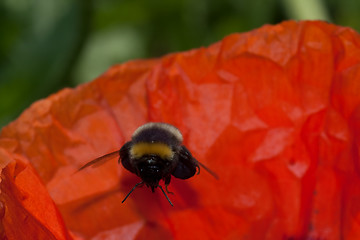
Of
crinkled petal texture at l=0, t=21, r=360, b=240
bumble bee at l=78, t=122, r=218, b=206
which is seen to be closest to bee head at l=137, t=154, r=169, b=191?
bumble bee at l=78, t=122, r=218, b=206

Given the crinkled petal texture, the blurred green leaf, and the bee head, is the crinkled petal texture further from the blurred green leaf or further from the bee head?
the blurred green leaf

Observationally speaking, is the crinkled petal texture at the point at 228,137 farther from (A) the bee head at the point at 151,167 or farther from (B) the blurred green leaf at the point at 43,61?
(B) the blurred green leaf at the point at 43,61

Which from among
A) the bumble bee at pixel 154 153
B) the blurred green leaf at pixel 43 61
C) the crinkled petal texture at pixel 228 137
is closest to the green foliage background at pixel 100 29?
the blurred green leaf at pixel 43 61

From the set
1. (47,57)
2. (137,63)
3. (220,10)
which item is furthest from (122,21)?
(137,63)

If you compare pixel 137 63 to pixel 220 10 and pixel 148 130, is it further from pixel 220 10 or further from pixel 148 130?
pixel 220 10

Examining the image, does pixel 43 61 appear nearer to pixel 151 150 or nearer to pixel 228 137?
pixel 228 137

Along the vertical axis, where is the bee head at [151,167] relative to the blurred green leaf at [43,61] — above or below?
above
